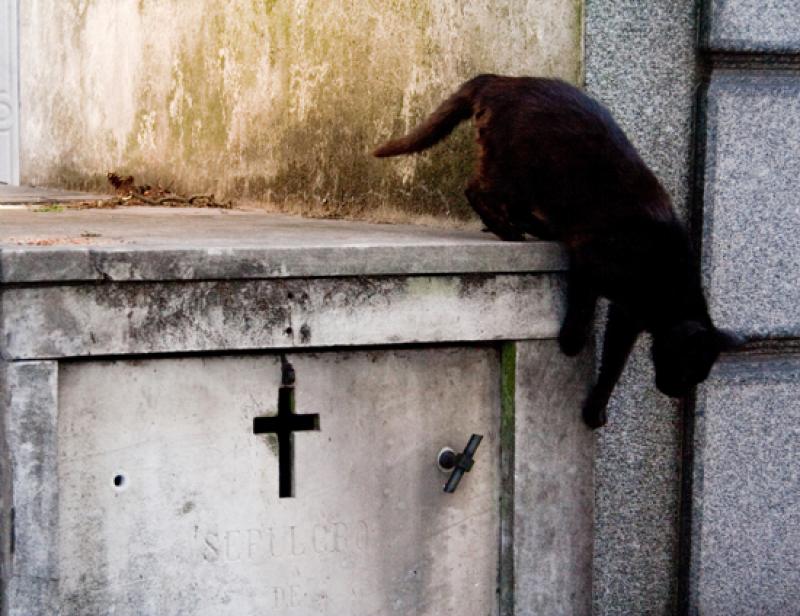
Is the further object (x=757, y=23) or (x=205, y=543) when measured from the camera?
(x=757, y=23)

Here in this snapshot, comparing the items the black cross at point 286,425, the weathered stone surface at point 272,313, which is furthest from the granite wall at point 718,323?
the black cross at point 286,425

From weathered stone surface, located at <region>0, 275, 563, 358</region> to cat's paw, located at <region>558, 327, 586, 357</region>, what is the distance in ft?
0.12

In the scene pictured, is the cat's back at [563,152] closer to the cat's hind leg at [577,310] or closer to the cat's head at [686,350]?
the cat's hind leg at [577,310]

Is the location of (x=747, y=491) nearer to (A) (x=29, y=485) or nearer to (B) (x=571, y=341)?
(B) (x=571, y=341)

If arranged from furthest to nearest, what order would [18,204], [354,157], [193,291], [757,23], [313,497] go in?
[18,204] < [354,157] < [757,23] < [313,497] < [193,291]

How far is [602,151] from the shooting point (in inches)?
148

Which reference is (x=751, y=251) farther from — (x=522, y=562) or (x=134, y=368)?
(x=134, y=368)

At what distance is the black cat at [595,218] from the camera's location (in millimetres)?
3668

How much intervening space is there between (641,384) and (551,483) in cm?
53

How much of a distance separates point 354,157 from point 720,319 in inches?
70.4

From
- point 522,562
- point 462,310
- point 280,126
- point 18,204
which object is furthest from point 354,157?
point 18,204

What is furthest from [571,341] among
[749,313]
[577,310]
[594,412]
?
[749,313]

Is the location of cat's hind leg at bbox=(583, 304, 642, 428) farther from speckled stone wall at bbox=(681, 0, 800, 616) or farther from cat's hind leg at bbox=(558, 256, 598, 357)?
speckled stone wall at bbox=(681, 0, 800, 616)

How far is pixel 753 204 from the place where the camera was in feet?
14.1
